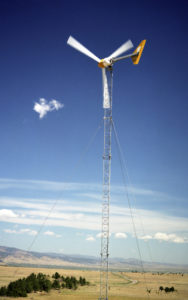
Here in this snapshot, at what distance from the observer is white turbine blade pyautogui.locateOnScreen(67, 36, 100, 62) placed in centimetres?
3188

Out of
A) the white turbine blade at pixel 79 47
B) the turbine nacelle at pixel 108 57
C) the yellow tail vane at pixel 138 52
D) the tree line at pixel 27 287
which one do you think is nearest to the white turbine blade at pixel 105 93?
the turbine nacelle at pixel 108 57

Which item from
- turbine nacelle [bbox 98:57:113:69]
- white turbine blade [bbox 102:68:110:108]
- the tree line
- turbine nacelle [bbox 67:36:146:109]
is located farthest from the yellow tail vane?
the tree line

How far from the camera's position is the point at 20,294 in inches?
1437

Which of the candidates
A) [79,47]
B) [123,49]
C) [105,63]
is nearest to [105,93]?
[105,63]

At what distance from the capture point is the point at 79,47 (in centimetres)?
3238

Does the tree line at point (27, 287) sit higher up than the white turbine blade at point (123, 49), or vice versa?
the white turbine blade at point (123, 49)

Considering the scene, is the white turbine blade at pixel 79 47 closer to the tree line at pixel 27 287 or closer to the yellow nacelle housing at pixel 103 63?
the yellow nacelle housing at pixel 103 63

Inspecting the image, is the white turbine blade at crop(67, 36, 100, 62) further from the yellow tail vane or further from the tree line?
the tree line

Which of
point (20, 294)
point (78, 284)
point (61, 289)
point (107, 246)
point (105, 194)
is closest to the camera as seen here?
point (107, 246)

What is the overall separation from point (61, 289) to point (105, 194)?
2379 centimetres

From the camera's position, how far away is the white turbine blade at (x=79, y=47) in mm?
31875

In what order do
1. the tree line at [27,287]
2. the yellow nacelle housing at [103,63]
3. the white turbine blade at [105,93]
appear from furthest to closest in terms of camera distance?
the tree line at [27,287] → the white turbine blade at [105,93] → the yellow nacelle housing at [103,63]

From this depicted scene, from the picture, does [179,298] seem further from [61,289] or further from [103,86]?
[103,86]

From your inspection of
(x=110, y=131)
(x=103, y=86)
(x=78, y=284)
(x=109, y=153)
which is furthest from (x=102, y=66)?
(x=78, y=284)
